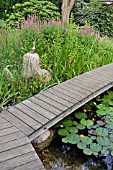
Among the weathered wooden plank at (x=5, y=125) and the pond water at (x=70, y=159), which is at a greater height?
the weathered wooden plank at (x=5, y=125)

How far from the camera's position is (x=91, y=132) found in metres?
2.34

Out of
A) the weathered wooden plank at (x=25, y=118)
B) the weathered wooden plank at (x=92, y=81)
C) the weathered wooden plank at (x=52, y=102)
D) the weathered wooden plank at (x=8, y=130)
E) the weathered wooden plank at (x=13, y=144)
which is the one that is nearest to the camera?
the weathered wooden plank at (x=13, y=144)

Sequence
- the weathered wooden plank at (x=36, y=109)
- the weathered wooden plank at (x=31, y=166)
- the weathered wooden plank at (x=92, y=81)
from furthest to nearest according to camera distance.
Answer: the weathered wooden plank at (x=92, y=81) → the weathered wooden plank at (x=36, y=109) → the weathered wooden plank at (x=31, y=166)

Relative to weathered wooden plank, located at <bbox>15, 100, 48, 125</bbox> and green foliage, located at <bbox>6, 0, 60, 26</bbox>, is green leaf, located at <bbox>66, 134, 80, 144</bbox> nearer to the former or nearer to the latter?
weathered wooden plank, located at <bbox>15, 100, 48, 125</bbox>

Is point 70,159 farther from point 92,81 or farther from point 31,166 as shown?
point 92,81

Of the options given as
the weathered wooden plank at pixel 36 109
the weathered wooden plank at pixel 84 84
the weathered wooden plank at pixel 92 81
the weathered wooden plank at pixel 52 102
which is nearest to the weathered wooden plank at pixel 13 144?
the weathered wooden plank at pixel 36 109

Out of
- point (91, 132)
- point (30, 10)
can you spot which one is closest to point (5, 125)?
point (91, 132)

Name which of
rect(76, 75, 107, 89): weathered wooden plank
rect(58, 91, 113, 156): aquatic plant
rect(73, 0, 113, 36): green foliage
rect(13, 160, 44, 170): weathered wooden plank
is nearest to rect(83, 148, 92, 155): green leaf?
rect(58, 91, 113, 156): aquatic plant

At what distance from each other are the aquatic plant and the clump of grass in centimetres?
71

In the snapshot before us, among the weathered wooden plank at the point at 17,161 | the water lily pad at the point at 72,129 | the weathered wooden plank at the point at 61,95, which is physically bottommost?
the water lily pad at the point at 72,129

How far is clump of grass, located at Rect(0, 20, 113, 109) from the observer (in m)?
Answer: 3.01

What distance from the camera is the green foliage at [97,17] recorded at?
8906 mm

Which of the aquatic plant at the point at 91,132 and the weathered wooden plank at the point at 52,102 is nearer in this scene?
the aquatic plant at the point at 91,132

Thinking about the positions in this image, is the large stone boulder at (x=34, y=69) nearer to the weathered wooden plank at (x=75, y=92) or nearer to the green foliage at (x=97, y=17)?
the weathered wooden plank at (x=75, y=92)
